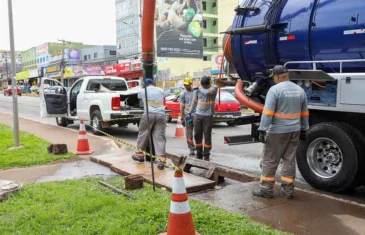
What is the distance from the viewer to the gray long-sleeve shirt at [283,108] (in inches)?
201

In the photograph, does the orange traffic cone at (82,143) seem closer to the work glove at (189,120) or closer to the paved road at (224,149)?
the paved road at (224,149)

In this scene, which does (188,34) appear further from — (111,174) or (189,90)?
(111,174)

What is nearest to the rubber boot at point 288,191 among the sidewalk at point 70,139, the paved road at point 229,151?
the paved road at point 229,151

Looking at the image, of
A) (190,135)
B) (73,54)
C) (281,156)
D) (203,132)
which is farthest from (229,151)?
(73,54)

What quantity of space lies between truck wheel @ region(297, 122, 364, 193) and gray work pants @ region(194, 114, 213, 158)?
2.49 metres

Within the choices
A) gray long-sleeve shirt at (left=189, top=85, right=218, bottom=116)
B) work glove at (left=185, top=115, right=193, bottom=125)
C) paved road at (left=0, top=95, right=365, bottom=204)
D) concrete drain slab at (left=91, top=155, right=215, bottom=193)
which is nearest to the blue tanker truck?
paved road at (left=0, top=95, right=365, bottom=204)

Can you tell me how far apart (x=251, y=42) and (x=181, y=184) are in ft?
12.9

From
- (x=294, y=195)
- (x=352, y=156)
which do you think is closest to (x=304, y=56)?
(x=352, y=156)

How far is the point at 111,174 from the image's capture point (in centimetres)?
689

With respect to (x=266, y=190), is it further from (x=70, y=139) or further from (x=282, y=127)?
(x=70, y=139)

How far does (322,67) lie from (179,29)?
3811 cm

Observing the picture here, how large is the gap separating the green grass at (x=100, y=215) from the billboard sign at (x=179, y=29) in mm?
36696

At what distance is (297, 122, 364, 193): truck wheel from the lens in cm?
532

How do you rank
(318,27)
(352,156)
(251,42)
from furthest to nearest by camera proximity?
(251,42) → (318,27) → (352,156)
